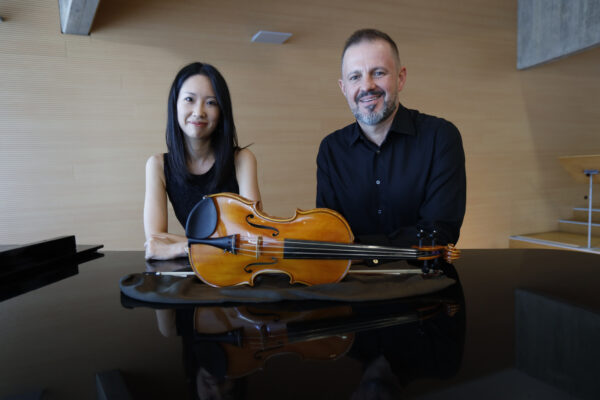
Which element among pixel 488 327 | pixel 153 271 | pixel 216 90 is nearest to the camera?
pixel 488 327

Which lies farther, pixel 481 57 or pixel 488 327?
pixel 481 57

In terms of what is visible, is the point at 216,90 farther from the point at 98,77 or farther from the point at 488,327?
the point at 98,77

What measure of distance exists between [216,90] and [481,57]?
3568mm

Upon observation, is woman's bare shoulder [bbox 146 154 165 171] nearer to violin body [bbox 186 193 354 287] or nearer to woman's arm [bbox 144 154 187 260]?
woman's arm [bbox 144 154 187 260]

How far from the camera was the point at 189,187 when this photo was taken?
1.76 metres

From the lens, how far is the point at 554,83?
15.3 feet

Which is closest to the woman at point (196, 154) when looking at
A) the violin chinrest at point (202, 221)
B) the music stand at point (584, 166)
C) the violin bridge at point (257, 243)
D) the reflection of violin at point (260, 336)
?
the violin chinrest at point (202, 221)

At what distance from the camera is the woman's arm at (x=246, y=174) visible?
178 centimetres

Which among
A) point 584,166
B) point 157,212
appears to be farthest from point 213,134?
point 584,166

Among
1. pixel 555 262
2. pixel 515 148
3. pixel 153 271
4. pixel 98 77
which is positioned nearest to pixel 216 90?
pixel 153 271

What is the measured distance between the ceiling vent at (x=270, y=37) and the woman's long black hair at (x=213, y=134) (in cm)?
170

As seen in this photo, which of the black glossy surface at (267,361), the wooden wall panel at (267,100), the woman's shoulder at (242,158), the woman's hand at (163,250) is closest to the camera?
the black glossy surface at (267,361)

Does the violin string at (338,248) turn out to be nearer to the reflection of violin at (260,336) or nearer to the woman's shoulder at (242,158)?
the reflection of violin at (260,336)

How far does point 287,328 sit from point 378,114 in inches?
45.2
